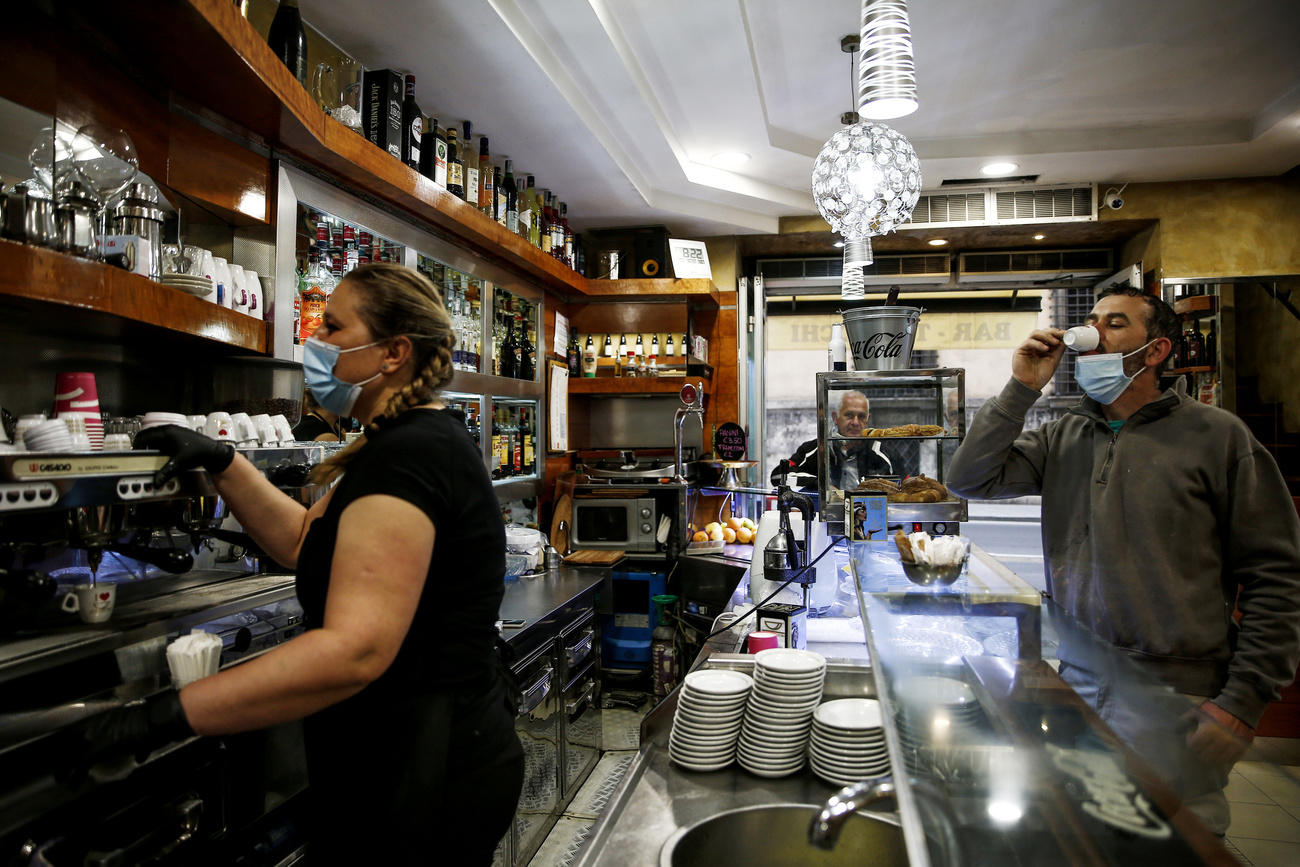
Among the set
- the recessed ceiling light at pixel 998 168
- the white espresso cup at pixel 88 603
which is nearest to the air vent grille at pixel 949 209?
the recessed ceiling light at pixel 998 168

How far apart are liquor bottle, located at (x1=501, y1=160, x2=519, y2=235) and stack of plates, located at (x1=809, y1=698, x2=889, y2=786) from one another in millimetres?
3278

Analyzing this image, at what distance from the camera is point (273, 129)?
2.29 metres

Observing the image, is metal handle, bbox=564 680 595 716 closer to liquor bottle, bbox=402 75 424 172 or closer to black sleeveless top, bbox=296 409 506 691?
black sleeveless top, bbox=296 409 506 691

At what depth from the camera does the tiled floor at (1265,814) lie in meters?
0.74

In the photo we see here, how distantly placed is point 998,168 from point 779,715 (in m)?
4.49

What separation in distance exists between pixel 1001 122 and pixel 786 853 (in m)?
4.37

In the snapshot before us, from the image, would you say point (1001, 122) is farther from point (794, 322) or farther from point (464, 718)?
point (464, 718)

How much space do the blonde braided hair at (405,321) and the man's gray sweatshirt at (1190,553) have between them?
1.70 m

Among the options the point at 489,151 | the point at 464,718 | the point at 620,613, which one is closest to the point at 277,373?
the point at 464,718

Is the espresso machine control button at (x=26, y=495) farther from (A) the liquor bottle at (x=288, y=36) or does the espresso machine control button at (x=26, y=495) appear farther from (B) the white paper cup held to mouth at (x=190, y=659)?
(A) the liquor bottle at (x=288, y=36)

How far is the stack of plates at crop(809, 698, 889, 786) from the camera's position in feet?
4.51

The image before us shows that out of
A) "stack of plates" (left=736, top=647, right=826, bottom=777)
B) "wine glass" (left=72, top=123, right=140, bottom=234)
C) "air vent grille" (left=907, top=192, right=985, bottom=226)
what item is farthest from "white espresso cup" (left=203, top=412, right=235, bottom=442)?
"air vent grille" (left=907, top=192, right=985, bottom=226)

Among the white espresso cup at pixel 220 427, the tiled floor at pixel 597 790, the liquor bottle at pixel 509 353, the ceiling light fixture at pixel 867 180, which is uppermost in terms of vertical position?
the ceiling light fixture at pixel 867 180

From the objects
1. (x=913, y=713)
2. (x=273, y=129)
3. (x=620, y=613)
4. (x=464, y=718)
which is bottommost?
(x=620, y=613)
